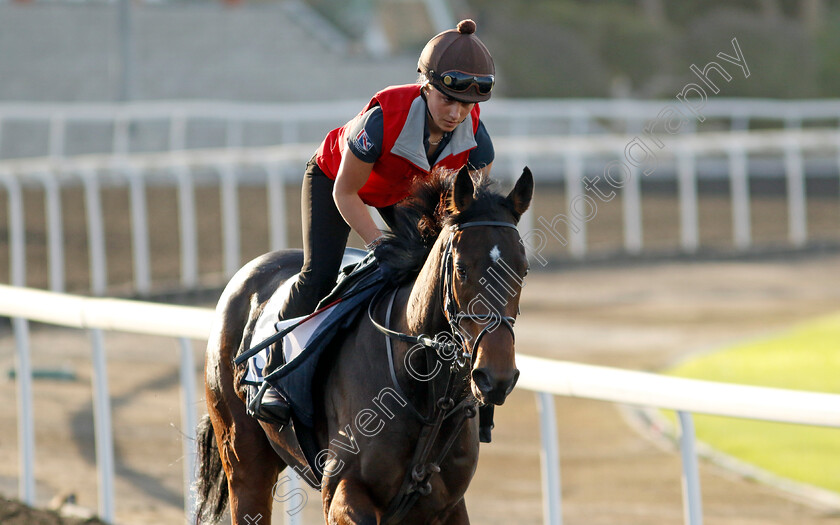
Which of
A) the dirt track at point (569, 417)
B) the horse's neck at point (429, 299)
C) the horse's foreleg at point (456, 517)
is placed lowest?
the dirt track at point (569, 417)

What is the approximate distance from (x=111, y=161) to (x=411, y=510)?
9.11 meters

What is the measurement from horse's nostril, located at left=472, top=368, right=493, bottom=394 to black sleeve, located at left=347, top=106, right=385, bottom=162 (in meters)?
0.85

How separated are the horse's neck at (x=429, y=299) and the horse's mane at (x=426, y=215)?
10 centimetres

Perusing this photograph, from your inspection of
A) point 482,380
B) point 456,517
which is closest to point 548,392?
point 456,517

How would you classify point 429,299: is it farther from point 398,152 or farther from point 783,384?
point 783,384

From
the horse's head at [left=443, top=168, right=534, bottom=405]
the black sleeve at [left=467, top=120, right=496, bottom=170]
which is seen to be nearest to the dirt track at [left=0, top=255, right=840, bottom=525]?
the black sleeve at [left=467, top=120, right=496, bottom=170]

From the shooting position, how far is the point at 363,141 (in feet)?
10.5

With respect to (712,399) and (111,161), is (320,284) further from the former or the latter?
(111,161)

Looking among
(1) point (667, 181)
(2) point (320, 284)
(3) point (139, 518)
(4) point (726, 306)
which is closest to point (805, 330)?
(4) point (726, 306)

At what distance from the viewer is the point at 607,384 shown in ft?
11.3

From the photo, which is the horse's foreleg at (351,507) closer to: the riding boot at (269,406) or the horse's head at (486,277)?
the riding boot at (269,406)

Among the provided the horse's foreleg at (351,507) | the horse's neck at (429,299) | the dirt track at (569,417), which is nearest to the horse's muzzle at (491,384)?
the horse's neck at (429,299)

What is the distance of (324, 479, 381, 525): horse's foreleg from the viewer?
3.02m

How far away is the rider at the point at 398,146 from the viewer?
10.3ft
